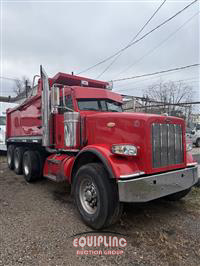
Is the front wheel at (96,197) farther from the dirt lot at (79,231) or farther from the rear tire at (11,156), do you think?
the rear tire at (11,156)

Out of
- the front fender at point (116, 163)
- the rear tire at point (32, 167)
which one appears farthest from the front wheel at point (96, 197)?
the rear tire at point (32, 167)

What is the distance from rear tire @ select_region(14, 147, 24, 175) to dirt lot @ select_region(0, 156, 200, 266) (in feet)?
7.64

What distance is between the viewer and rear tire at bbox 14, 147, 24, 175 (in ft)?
22.9


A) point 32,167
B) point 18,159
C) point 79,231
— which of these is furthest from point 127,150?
point 18,159

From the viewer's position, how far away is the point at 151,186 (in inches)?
113

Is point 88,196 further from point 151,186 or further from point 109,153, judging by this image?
point 151,186

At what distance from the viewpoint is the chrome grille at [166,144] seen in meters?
3.10

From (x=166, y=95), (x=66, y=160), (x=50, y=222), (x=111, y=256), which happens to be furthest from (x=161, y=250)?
(x=166, y=95)

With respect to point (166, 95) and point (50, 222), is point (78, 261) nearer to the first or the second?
point (50, 222)

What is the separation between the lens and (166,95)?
3103 cm

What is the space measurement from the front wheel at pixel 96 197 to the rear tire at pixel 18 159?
4.13 metres

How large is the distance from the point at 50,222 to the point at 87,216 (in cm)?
70

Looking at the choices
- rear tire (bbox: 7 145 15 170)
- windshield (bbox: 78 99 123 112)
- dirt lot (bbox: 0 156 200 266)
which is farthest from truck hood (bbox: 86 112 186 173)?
rear tire (bbox: 7 145 15 170)

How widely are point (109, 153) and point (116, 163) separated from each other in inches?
9.9
